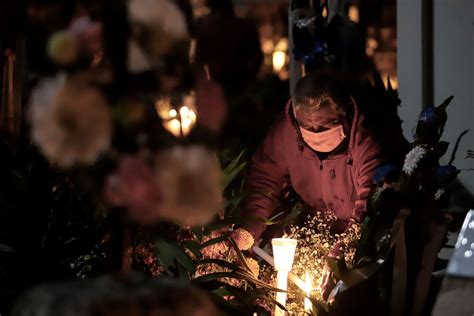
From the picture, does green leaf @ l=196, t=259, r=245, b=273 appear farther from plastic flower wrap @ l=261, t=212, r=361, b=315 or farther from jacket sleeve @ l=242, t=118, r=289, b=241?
jacket sleeve @ l=242, t=118, r=289, b=241

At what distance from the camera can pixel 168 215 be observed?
1964mm

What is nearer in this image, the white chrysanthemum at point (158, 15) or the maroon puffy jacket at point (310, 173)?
the white chrysanthemum at point (158, 15)

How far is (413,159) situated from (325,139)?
48 centimetres

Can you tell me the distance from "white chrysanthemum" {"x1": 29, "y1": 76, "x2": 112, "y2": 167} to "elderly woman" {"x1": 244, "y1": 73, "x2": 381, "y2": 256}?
206 cm

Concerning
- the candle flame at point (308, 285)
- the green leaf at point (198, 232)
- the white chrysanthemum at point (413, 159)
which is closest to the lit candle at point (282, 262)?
the candle flame at point (308, 285)

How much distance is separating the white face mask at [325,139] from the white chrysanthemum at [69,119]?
7.08 feet

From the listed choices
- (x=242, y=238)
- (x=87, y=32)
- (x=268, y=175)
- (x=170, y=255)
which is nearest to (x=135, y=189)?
(x=87, y=32)

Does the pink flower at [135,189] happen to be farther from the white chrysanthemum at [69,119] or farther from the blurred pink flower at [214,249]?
the blurred pink flower at [214,249]

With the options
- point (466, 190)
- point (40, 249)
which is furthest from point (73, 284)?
point (466, 190)

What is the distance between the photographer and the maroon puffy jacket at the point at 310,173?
4.00 m

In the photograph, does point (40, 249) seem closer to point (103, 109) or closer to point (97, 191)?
point (97, 191)

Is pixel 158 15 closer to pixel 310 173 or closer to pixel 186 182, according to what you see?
pixel 186 182

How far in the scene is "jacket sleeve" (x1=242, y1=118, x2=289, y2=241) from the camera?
169 inches

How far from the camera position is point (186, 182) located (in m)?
1.92
